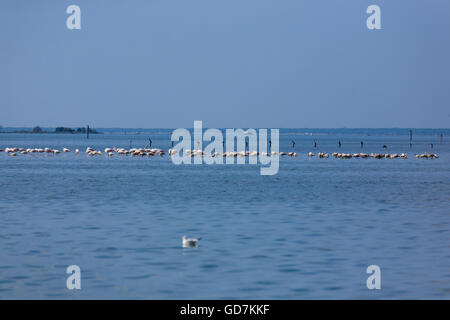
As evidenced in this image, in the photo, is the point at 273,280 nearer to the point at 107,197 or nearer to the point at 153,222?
the point at 153,222

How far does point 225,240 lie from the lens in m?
24.7

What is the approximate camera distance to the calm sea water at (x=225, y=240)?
17963 mm

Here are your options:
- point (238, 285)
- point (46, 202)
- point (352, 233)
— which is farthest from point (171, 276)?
point (46, 202)

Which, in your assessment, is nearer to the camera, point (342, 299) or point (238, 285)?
point (342, 299)

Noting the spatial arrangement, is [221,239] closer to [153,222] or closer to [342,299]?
[153,222]

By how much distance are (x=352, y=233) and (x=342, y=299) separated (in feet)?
32.3

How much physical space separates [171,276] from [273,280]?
2.70 meters

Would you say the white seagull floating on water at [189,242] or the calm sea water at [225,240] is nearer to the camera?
the calm sea water at [225,240]

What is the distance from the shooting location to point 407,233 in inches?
1049

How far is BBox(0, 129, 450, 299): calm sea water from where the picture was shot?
707 inches

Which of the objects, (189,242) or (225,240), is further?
(225,240)

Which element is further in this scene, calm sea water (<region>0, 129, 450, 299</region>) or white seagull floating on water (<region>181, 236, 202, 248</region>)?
white seagull floating on water (<region>181, 236, 202, 248</region>)
